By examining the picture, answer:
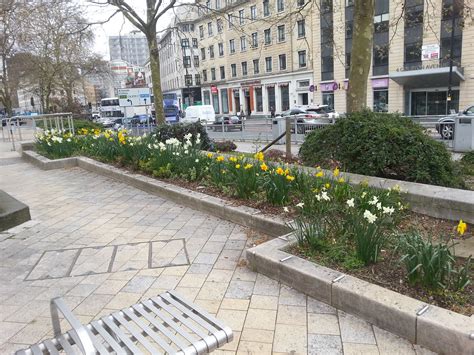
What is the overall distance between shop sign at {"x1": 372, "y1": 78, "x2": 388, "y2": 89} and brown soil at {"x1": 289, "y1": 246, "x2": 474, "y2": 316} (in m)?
35.9

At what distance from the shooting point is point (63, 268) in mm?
4035

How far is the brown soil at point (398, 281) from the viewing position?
2.70 m

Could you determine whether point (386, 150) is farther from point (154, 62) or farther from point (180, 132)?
point (154, 62)

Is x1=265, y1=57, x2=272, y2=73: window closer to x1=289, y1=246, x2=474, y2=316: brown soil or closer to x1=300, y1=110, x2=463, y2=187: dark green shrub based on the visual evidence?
x1=300, y1=110, x2=463, y2=187: dark green shrub

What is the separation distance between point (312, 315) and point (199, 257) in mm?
1490

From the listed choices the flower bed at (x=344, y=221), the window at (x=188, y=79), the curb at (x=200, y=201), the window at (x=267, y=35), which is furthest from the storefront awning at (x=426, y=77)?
the window at (x=188, y=79)

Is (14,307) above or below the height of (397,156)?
below

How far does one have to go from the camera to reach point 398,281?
304 centimetres

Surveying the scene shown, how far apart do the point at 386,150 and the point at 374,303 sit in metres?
3.14

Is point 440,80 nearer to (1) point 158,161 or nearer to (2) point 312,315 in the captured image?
(1) point 158,161

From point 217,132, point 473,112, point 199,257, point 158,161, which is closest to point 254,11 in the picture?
point 217,132

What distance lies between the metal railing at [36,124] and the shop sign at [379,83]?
2900 cm

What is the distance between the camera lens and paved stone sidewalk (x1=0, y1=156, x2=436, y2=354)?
9.04 feet

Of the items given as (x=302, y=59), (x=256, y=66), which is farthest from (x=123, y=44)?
(x=256, y=66)
